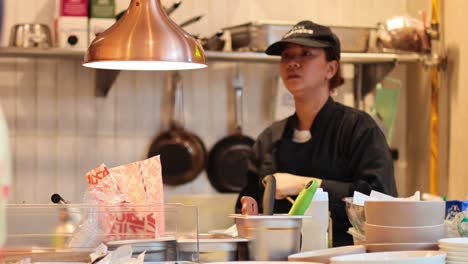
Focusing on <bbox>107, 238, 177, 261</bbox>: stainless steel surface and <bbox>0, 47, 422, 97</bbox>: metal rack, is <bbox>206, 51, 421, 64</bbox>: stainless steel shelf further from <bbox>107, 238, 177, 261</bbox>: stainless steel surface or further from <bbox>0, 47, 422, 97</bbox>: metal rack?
<bbox>107, 238, 177, 261</bbox>: stainless steel surface

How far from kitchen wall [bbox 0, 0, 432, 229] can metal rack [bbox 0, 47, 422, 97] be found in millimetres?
113

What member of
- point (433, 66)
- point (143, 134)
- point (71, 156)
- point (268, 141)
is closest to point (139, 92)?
point (143, 134)

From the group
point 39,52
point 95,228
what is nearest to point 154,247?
point 95,228

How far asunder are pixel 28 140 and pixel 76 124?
0.78 feet

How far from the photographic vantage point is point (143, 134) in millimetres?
3979

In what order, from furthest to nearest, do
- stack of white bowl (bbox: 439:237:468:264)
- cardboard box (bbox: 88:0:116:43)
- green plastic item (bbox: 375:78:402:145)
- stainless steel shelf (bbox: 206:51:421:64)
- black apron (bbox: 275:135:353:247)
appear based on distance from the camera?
green plastic item (bbox: 375:78:402:145) < stainless steel shelf (bbox: 206:51:421:64) < cardboard box (bbox: 88:0:116:43) < black apron (bbox: 275:135:353:247) < stack of white bowl (bbox: 439:237:468:264)

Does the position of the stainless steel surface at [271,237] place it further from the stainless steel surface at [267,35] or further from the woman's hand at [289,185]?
the stainless steel surface at [267,35]

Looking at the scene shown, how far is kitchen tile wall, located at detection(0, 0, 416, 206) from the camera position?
3826 millimetres

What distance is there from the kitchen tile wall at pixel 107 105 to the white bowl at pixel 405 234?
7.87ft

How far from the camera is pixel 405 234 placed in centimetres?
165

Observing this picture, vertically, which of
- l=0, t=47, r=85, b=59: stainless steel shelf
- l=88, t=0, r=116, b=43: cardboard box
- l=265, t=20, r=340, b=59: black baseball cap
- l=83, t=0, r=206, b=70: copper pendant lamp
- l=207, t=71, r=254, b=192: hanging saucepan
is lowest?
l=207, t=71, r=254, b=192: hanging saucepan

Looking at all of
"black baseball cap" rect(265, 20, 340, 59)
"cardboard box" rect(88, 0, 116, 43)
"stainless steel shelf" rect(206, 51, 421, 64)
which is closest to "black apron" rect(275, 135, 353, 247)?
"black baseball cap" rect(265, 20, 340, 59)

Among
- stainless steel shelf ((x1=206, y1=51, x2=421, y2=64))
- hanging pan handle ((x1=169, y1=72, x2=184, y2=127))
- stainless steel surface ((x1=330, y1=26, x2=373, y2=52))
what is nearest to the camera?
stainless steel shelf ((x1=206, y1=51, x2=421, y2=64))

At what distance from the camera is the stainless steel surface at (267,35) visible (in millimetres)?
3732
